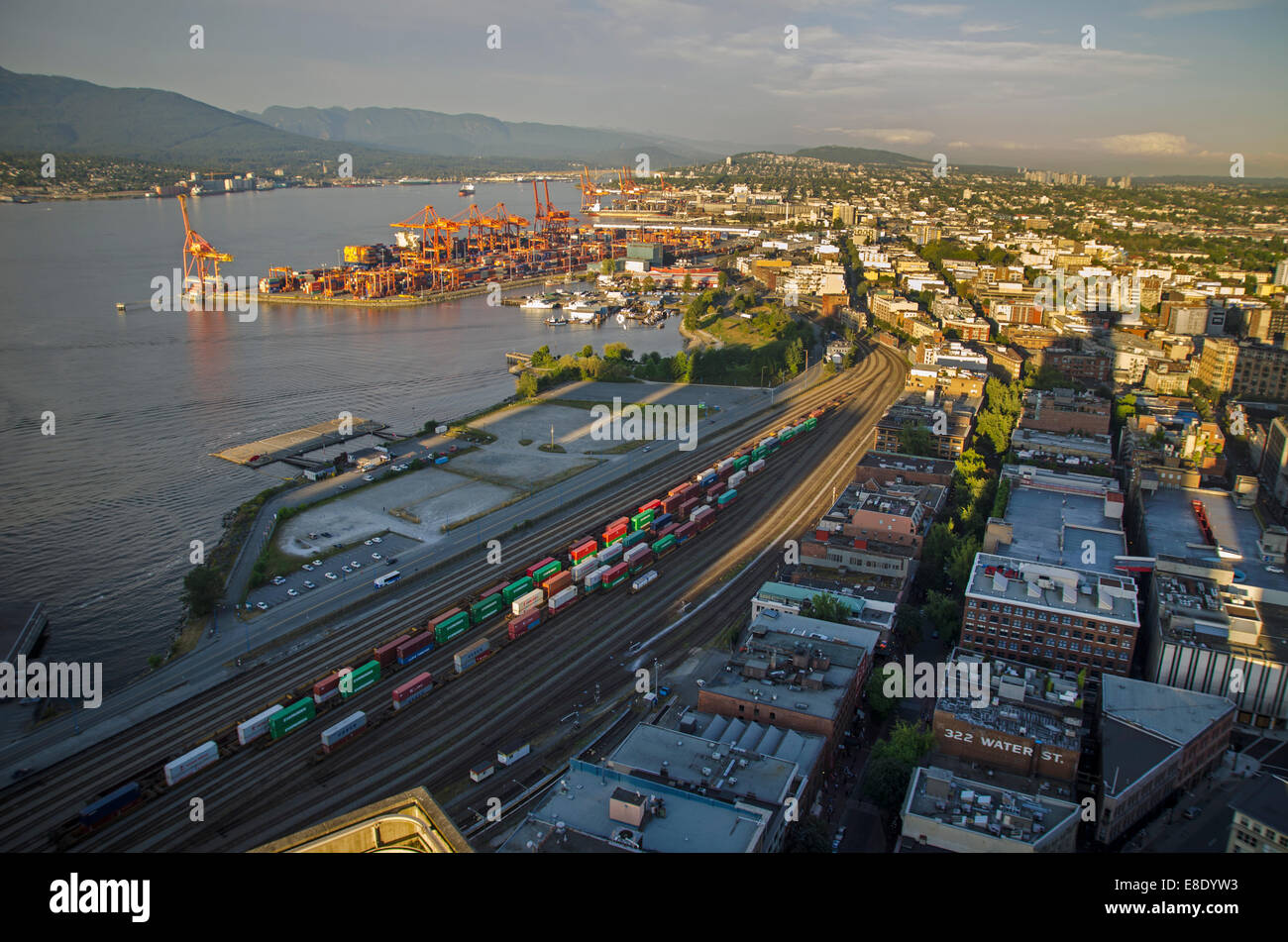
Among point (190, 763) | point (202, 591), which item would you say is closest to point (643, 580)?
point (202, 591)

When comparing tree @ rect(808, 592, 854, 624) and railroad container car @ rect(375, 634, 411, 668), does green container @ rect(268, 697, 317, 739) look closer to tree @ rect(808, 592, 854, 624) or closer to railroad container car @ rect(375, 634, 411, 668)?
railroad container car @ rect(375, 634, 411, 668)

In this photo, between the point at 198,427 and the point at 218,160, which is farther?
the point at 218,160

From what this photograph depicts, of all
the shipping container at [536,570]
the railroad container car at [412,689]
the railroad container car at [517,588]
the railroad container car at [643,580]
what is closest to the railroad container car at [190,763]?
the railroad container car at [412,689]

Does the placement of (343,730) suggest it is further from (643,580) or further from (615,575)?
(643,580)

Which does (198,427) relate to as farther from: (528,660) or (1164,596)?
(1164,596)

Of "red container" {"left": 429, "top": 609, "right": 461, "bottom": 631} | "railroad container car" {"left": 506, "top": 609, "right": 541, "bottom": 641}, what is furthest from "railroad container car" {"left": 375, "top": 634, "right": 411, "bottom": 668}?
"railroad container car" {"left": 506, "top": 609, "right": 541, "bottom": 641}
